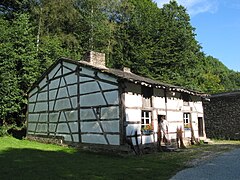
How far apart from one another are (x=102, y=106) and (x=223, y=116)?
12.3 metres

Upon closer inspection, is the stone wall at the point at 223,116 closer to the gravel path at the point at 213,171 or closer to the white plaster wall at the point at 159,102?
the white plaster wall at the point at 159,102

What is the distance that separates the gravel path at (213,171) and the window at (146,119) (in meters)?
4.41

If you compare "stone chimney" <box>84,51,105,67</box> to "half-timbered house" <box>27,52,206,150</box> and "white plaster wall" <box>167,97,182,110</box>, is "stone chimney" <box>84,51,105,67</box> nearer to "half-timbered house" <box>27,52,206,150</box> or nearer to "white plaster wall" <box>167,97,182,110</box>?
"half-timbered house" <box>27,52,206,150</box>

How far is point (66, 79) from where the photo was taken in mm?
15961

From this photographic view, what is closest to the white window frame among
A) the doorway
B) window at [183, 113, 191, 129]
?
window at [183, 113, 191, 129]

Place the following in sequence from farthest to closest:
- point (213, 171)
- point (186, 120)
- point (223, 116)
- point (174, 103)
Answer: point (223, 116) → point (186, 120) → point (174, 103) → point (213, 171)

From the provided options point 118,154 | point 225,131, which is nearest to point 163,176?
point 118,154

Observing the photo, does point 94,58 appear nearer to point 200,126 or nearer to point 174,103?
point 174,103

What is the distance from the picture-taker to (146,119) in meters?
14.1

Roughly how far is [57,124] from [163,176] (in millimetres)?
9851

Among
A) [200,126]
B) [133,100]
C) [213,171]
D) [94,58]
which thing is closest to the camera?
[213,171]

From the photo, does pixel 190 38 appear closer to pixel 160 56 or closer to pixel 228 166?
pixel 160 56

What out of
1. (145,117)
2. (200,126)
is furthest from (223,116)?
(145,117)

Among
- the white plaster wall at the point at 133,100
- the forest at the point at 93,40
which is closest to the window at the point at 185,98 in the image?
the white plaster wall at the point at 133,100
